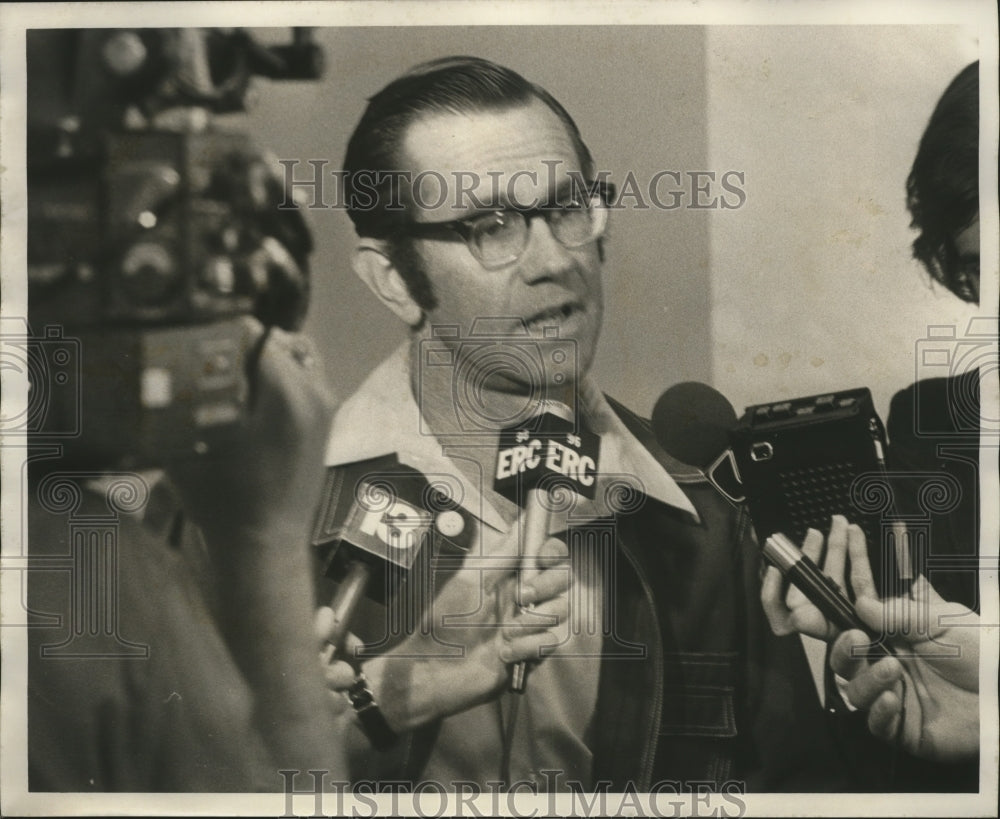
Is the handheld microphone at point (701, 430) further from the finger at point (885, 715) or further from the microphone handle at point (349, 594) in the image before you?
the microphone handle at point (349, 594)

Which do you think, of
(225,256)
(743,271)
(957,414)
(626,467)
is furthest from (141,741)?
(957,414)

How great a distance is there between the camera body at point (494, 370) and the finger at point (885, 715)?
2.13 ft

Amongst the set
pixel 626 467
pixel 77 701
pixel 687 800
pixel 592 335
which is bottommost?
pixel 687 800

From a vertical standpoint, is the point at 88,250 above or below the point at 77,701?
above

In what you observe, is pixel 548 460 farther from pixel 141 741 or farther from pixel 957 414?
pixel 141 741

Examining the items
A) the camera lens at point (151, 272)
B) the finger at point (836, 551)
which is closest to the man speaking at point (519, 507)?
the finger at point (836, 551)

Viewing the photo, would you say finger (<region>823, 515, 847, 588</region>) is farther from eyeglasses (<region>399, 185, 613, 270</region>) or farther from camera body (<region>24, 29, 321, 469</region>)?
camera body (<region>24, 29, 321, 469</region>)

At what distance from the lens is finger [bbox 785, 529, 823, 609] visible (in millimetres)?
1480

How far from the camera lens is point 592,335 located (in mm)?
1472

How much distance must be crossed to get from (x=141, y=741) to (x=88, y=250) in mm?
763

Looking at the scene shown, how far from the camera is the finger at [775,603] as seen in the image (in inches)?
58.3

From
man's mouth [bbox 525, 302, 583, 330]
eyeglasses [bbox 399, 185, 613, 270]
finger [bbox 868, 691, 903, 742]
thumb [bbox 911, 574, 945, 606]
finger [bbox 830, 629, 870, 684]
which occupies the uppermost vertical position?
eyeglasses [bbox 399, 185, 613, 270]

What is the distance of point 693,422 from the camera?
1478mm

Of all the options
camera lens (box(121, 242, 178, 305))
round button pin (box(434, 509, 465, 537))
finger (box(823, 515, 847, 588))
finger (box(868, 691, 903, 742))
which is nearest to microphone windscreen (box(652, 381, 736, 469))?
finger (box(823, 515, 847, 588))
